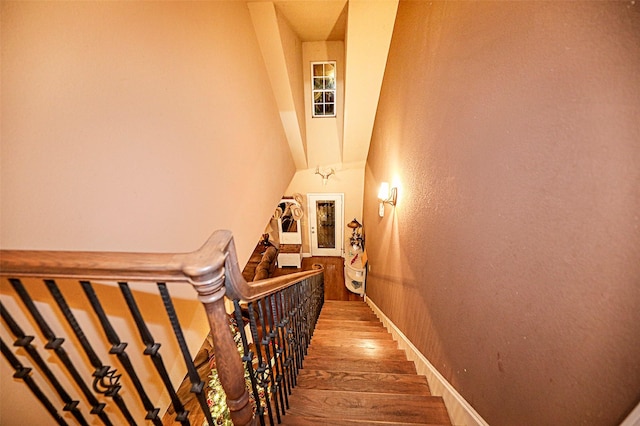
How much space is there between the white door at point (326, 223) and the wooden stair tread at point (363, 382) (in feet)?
15.2

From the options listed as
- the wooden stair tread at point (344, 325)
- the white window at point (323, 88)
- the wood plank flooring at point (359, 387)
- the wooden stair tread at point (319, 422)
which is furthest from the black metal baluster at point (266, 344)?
the white window at point (323, 88)

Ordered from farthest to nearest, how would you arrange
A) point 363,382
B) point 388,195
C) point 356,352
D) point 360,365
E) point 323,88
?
point 323,88 → point 388,195 → point 356,352 → point 360,365 → point 363,382

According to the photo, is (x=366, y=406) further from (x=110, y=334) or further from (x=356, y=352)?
(x=110, y=334)

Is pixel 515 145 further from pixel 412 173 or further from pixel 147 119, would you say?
pixel 147 119

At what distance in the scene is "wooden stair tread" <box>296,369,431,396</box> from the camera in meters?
1.74

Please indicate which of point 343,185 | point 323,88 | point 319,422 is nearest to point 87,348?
point 319,422

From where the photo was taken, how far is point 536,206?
2.78 ft

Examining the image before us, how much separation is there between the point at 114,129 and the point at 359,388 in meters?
2.12

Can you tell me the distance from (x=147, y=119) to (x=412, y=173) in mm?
1897

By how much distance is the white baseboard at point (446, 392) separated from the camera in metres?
1.31

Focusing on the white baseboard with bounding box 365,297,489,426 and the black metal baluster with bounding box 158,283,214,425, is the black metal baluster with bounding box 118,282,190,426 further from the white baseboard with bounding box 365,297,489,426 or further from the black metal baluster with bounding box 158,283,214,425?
the white baseboard with bounding box 365,297,489,426

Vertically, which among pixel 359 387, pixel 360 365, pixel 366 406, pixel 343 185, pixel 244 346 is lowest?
pixel 360 365

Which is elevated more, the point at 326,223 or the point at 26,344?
the point at 26,344

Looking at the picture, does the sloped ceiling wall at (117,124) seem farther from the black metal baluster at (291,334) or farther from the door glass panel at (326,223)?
the door glass panel at (326,223)
